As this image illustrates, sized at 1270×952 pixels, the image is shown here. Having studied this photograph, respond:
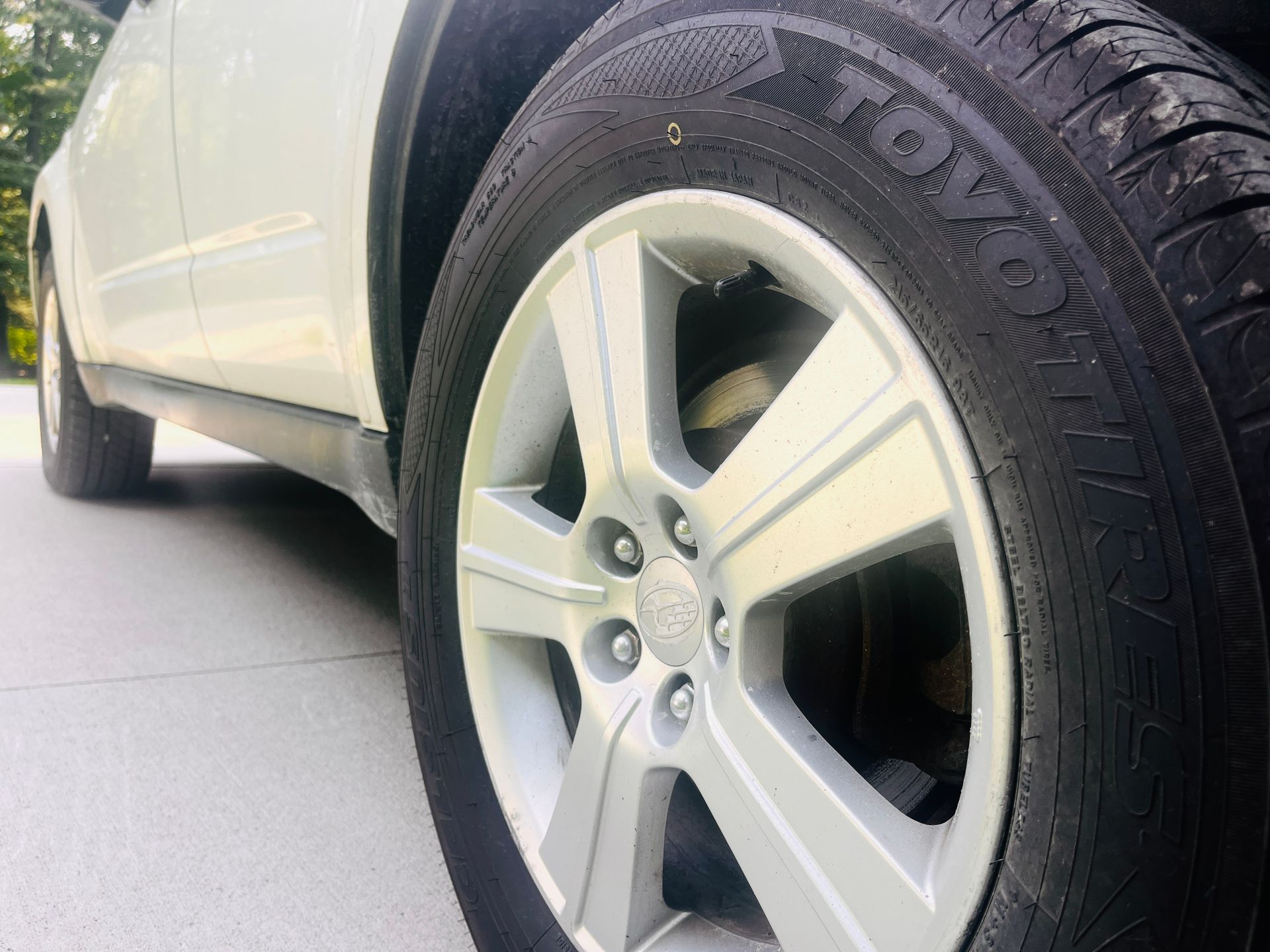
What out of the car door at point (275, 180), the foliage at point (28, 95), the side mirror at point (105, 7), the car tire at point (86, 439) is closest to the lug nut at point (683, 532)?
the car door at point (275, 180)

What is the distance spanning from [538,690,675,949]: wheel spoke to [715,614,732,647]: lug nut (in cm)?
13

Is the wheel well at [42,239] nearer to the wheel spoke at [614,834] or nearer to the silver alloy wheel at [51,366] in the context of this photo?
the silver alloy wheel at [51,366]

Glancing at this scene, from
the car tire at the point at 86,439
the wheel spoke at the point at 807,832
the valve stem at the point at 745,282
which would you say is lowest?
the car tire at the point at 86,439

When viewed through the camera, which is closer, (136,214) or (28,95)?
(136,214)

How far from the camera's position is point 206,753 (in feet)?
5.57

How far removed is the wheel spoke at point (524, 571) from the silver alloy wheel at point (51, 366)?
123 inches

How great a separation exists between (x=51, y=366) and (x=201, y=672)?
252 centimetres

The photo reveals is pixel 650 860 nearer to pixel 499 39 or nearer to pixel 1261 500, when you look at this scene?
pixel 1261 500

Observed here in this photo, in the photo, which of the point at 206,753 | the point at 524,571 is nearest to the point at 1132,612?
the point at 524,571

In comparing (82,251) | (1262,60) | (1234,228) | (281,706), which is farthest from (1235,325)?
(82,251)

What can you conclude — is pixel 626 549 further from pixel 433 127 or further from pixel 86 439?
pixel 86 439

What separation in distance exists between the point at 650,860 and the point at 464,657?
0.35 metres

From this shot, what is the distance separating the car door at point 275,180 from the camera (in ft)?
4.69

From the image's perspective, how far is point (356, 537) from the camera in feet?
10.9
